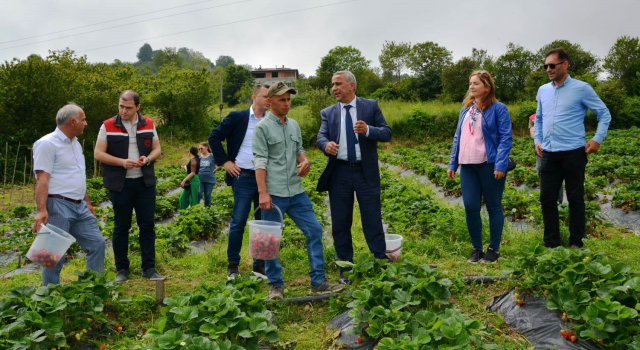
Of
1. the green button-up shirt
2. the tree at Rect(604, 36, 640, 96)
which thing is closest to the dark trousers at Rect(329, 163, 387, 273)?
the green button-up shirt

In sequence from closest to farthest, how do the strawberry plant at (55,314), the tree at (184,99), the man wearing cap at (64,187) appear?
the strawberry plant at (55,314) → the man wearing cap at (64,187) → the tree at (184,99)

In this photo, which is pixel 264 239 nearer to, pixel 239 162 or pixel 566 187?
pixel 239 162

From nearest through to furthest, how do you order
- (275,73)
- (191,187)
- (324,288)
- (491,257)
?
(324,288) → (491,257) → (191,187) → (275,73)

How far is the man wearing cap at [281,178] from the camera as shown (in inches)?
154

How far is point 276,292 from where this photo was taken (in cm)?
394

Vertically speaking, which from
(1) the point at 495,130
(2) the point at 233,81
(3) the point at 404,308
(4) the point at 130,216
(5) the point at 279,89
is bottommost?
(3) the point at 404,308

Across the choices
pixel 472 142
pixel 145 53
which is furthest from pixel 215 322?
pixel 145 53

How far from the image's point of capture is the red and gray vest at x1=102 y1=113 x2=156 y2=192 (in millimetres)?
4375

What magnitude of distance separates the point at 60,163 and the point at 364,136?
2554 millimetres

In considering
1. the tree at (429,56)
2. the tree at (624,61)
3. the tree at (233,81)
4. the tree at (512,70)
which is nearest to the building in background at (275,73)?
the tree at (233,81)

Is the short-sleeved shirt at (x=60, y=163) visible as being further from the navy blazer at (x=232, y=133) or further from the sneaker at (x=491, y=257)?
the sneaker at (x=491, y=257)

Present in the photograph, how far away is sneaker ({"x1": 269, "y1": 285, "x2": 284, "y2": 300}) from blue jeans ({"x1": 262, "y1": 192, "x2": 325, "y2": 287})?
0.04 meters

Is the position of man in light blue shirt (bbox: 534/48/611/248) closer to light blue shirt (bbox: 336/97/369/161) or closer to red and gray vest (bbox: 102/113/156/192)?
light blue shirt (bbox: 336/97/369/161)

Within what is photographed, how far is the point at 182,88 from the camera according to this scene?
2964 centimetres
